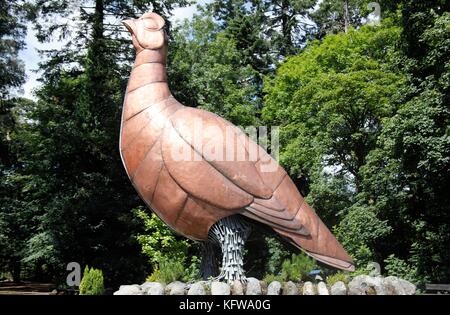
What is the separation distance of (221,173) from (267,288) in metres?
2.19

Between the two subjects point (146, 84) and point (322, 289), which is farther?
point (146, 84)

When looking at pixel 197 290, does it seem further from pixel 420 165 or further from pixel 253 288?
pixel 420 165

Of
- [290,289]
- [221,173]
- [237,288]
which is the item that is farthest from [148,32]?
[290,289]

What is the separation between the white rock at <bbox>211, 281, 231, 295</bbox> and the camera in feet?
27.8

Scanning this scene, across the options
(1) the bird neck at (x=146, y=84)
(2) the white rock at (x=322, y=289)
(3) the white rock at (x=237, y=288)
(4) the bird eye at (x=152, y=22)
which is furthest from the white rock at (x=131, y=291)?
(4) the bird eye at (x=152, y=22)

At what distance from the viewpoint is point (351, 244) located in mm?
17859

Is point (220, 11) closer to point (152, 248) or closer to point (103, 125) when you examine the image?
point (103, 125)

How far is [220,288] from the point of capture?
8.53 meters

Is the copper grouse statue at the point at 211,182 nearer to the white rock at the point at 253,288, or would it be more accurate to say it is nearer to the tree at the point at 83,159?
the white rock at the point at 253,288

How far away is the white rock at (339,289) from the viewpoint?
8.89 meters

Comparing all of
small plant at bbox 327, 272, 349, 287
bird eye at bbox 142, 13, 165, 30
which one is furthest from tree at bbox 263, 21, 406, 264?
bird eye at bbox 142, 13, 165, 30

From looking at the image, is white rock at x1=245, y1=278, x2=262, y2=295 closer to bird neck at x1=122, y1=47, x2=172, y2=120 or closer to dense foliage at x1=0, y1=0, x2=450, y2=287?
bird neck at x1=122, y1=47, x2=172, y2=120

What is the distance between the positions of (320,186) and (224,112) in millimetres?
5779

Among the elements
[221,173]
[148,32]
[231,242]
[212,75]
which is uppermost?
[212,75]
